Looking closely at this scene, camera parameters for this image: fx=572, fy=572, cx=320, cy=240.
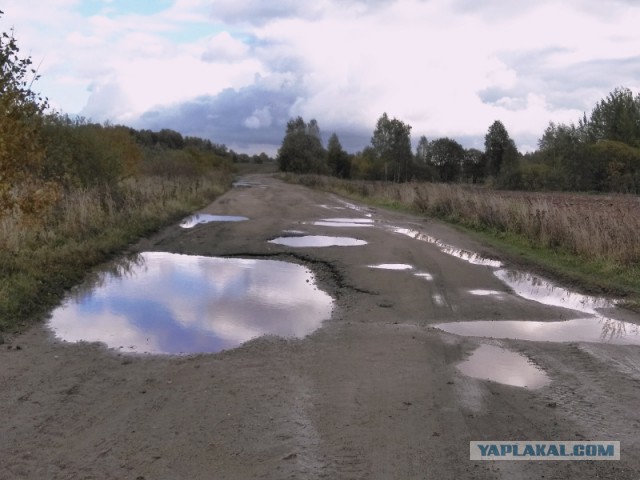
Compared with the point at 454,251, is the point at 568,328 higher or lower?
lower

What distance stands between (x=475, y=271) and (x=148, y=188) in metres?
17.8

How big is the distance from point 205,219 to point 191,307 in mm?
13613

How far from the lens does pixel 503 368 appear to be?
6.12m

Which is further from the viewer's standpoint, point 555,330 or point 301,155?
point 301,155

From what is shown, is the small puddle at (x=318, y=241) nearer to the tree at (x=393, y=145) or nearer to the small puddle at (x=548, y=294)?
the small puddle at (x=548, y=294)

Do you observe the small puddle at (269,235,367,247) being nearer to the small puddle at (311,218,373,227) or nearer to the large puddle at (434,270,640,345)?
the small puddle at (311,218,373,227)

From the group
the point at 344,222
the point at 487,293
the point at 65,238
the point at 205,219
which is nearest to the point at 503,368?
the point at 487,293

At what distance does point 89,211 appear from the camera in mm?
16078

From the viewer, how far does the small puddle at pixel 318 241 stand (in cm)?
1513

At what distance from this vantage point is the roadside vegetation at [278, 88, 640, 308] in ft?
42.6

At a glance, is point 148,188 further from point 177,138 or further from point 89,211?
point 177,138

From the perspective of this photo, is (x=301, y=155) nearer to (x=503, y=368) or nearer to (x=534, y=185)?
(x=534, y=185)

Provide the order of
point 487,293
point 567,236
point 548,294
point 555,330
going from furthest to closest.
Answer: point 567,236
point 548,294
point 487,293
point 555,330

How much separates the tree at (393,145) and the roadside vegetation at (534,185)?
0.48 feet
